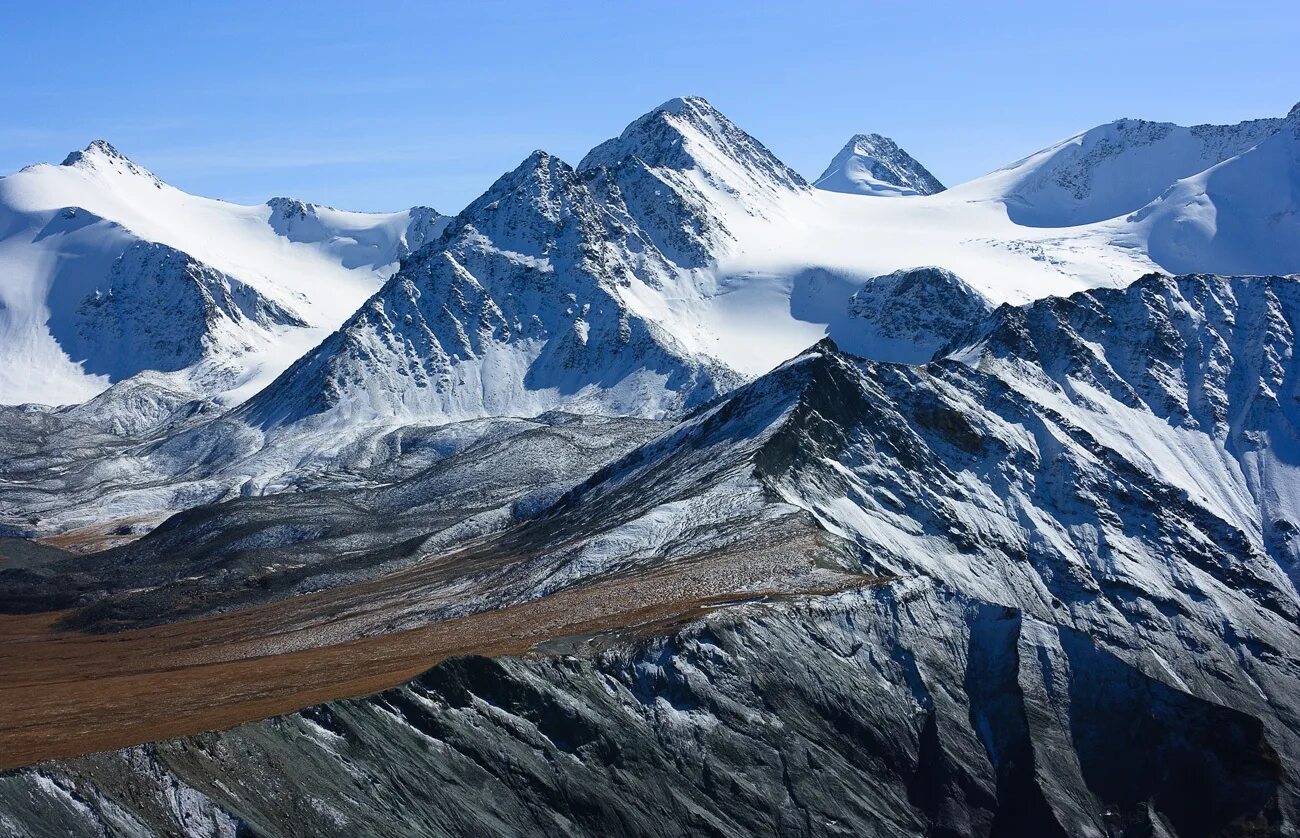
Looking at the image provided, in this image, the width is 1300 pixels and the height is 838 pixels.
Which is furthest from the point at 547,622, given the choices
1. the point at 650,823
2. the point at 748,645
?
the point at 650,823

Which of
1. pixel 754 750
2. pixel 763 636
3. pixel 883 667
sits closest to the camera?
pixel 754 750

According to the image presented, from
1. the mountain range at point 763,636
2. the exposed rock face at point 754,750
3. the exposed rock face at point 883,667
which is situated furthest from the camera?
the mountain range at point 763,636

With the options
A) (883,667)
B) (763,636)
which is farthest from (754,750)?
(883,667)

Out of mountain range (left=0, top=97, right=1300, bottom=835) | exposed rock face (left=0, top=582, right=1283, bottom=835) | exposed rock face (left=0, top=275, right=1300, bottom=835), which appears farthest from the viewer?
mountain range (left=0, top=97, right=1300, bottom=835)

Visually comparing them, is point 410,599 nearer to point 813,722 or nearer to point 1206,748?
point 813,722

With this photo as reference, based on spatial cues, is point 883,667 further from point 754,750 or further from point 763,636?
point 754,750

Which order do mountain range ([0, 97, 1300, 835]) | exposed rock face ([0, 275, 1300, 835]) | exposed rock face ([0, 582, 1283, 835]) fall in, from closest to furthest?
1. exposed rock face ([0, 582, 1283, 835])
2. exposed rock face ([0, 275, 1300, 835])
3. mountain range ([0, 97, 1300, 835])

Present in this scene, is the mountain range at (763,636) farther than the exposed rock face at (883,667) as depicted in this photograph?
Yes

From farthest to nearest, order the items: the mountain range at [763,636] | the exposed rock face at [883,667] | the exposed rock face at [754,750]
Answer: the mountain range at [763,636] < the exposed rock face at [883,667] < the exposed rock face at [754,750]

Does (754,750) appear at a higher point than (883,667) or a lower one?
lower

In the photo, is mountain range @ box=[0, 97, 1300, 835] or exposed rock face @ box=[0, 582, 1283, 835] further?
mountain range @ box=[0, 97, 1300, 835]

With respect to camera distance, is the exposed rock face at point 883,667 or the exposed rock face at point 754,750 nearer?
the exposed rock face at point 754,750
